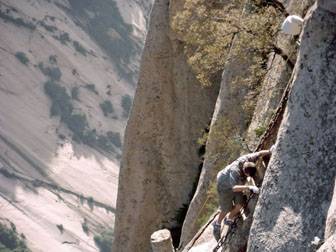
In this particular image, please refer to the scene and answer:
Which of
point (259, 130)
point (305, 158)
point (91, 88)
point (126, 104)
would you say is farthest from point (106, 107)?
point (305, 158)

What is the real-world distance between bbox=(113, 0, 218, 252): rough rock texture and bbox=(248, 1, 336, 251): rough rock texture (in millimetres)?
11274

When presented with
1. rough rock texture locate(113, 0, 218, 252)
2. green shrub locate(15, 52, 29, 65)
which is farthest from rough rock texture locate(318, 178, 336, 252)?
green shrub locate(15, 52, 29, 65)

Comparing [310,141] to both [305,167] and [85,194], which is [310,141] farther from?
[85,194]

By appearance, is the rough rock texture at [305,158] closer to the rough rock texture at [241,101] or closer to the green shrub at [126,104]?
the rough rock texture at [241,101]

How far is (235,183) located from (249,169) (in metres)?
0.31

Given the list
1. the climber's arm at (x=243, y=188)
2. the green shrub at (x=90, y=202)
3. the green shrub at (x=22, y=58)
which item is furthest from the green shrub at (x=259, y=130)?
the green shrub at (x=22, y=58)

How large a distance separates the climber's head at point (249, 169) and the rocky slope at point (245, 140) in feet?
0.54

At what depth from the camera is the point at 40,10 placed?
9500 centimetres

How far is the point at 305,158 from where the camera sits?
814 centimetres

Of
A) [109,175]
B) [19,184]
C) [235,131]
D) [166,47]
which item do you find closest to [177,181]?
[166,47]

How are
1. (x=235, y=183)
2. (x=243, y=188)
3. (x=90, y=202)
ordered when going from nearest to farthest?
(x=243, y=188), (x=235, y=183), (x=90, y=202)

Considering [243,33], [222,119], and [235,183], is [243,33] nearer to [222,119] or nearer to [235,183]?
[222,119]

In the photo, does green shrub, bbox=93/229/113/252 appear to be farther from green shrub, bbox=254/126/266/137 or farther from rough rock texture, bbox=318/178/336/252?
rough rock texture, bbox=318/178/336/252

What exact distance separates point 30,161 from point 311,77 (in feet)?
224
